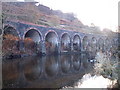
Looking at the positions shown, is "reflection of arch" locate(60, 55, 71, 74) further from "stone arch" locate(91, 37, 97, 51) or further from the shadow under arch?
"stone arch" locate(91, 37, 97, 51)

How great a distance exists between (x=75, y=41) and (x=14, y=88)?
21527mm

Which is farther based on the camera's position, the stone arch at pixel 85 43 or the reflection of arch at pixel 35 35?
the stone arch at pixel 85 43

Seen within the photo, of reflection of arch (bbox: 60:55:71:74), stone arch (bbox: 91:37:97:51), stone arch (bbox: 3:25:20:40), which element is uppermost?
stone arch (bbox: 3:25:20:40)

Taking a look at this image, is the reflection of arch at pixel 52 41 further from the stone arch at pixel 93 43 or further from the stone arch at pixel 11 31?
the stone arch at pixel 93 43

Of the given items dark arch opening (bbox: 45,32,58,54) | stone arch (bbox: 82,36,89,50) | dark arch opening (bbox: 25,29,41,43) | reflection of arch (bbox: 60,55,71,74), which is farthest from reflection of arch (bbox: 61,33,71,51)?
reflection of arch (bbox: 60,55,71,74)

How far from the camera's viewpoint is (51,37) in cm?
2230

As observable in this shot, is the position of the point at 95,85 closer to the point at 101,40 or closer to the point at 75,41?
the point at 75,41

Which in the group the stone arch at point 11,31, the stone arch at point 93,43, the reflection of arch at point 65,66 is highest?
the stone arch at point 11,31

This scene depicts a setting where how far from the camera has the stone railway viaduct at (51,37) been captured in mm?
16453

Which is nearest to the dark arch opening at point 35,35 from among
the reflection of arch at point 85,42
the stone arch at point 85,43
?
the stone arch at point 85,43

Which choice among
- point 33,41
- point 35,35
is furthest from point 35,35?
point 33,41

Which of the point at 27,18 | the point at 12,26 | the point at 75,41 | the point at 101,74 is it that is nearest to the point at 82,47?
the point at 75,41

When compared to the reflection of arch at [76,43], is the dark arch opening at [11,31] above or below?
above

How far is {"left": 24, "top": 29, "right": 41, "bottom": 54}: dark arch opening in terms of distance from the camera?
1750cm
